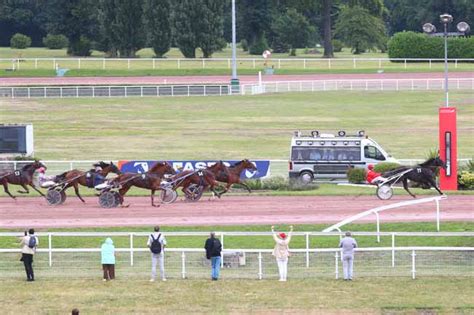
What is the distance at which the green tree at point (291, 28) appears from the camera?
326ft

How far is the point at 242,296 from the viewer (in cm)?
2009

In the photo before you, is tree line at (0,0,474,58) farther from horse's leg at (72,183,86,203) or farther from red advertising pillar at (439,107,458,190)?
horse's leg at (72,183,86,203)

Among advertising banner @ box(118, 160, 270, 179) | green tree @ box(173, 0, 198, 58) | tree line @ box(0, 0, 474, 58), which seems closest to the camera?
advertising banner @ box(118, 160, 270, 179)

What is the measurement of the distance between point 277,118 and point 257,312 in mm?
36635

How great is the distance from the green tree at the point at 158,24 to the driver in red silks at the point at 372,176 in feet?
167

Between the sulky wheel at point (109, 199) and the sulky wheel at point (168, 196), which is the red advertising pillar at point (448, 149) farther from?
the sulky wheel at point (109, 199)

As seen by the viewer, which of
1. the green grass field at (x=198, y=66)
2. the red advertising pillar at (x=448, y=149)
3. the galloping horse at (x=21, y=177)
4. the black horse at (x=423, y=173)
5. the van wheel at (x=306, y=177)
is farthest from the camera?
the green grass field at (x=198, y=66)

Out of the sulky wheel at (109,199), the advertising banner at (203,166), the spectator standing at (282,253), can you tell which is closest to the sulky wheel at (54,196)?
the sulky wheel at (109,199)

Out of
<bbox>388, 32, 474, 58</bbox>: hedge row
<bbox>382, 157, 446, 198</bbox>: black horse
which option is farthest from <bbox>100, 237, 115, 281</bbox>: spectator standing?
<bbox>388, 32, 474, 58</bbox>: hedge row

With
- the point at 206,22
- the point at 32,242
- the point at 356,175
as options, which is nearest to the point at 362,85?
the point at 206,22

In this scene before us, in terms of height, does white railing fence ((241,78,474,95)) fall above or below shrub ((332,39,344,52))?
below

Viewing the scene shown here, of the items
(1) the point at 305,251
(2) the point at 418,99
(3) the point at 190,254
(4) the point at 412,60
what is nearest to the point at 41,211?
(3) the point at 190,254

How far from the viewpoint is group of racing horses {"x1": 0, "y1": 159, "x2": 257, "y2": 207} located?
29.5 meters

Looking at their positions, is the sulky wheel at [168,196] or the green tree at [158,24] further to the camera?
the green tree at [158,24]
